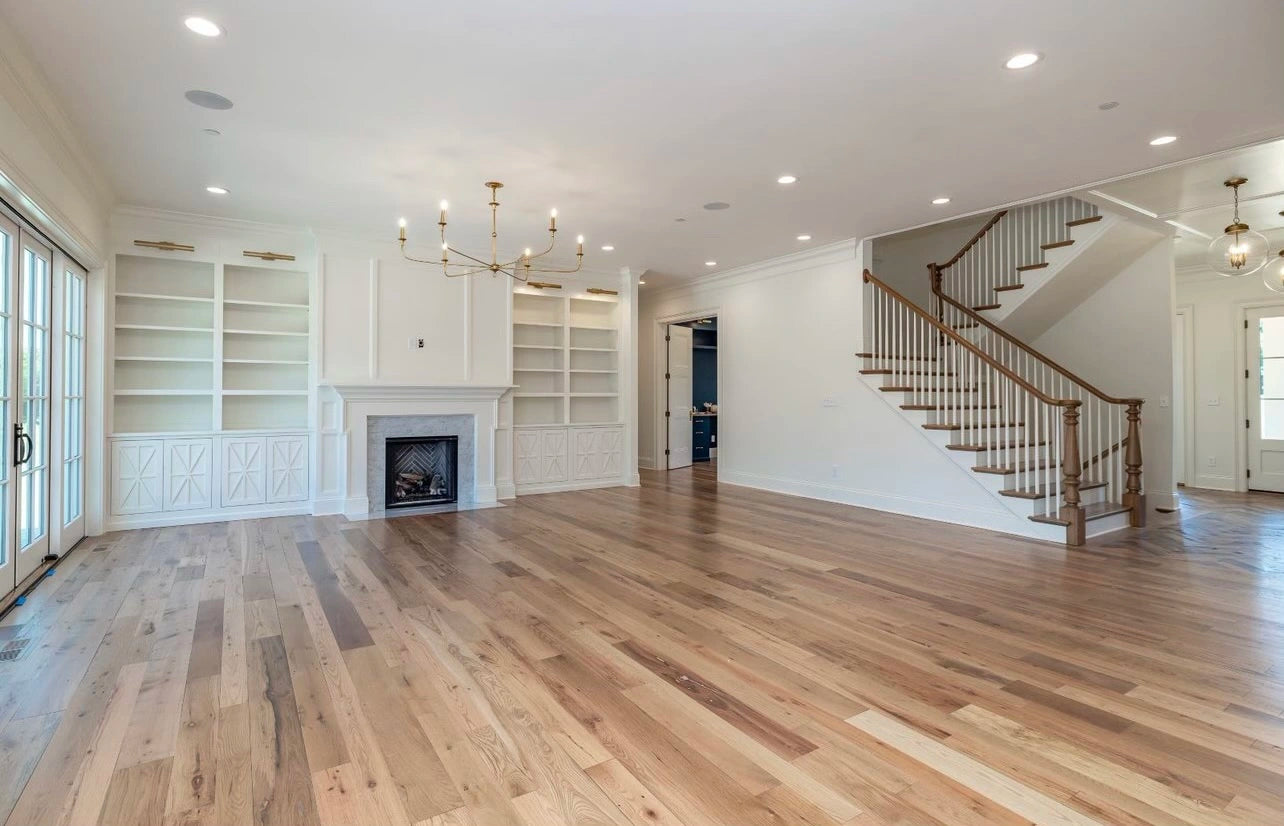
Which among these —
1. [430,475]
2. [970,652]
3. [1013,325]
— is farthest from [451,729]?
[1013,325]

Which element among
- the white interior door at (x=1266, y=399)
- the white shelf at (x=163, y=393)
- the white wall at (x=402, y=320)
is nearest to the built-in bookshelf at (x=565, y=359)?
the white wall at (x=402, y=320)

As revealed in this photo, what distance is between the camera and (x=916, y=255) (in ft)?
28.1

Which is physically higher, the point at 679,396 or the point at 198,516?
the point at 679,396

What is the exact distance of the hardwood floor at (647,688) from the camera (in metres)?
1.90

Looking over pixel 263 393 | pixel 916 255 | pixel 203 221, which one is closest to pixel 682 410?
pixel 916 255

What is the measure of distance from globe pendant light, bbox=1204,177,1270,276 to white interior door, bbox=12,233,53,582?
26.6ft

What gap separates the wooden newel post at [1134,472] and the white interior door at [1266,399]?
3401mm

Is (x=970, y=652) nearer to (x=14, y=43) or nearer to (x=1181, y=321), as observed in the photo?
(x=14, y=43)

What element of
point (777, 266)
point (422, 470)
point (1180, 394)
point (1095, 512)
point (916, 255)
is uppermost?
point (916, 255)

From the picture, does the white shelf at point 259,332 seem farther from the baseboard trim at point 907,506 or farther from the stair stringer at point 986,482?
the stair stringer at point 986,482

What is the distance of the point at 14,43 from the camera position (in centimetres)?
302

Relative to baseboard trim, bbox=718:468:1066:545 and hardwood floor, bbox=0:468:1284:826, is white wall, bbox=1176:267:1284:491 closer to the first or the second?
hardwood floor, bbox=0:468:1284:826

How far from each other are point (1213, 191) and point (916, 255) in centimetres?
337

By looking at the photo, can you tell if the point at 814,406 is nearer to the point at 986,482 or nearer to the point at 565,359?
the point at 986,482
